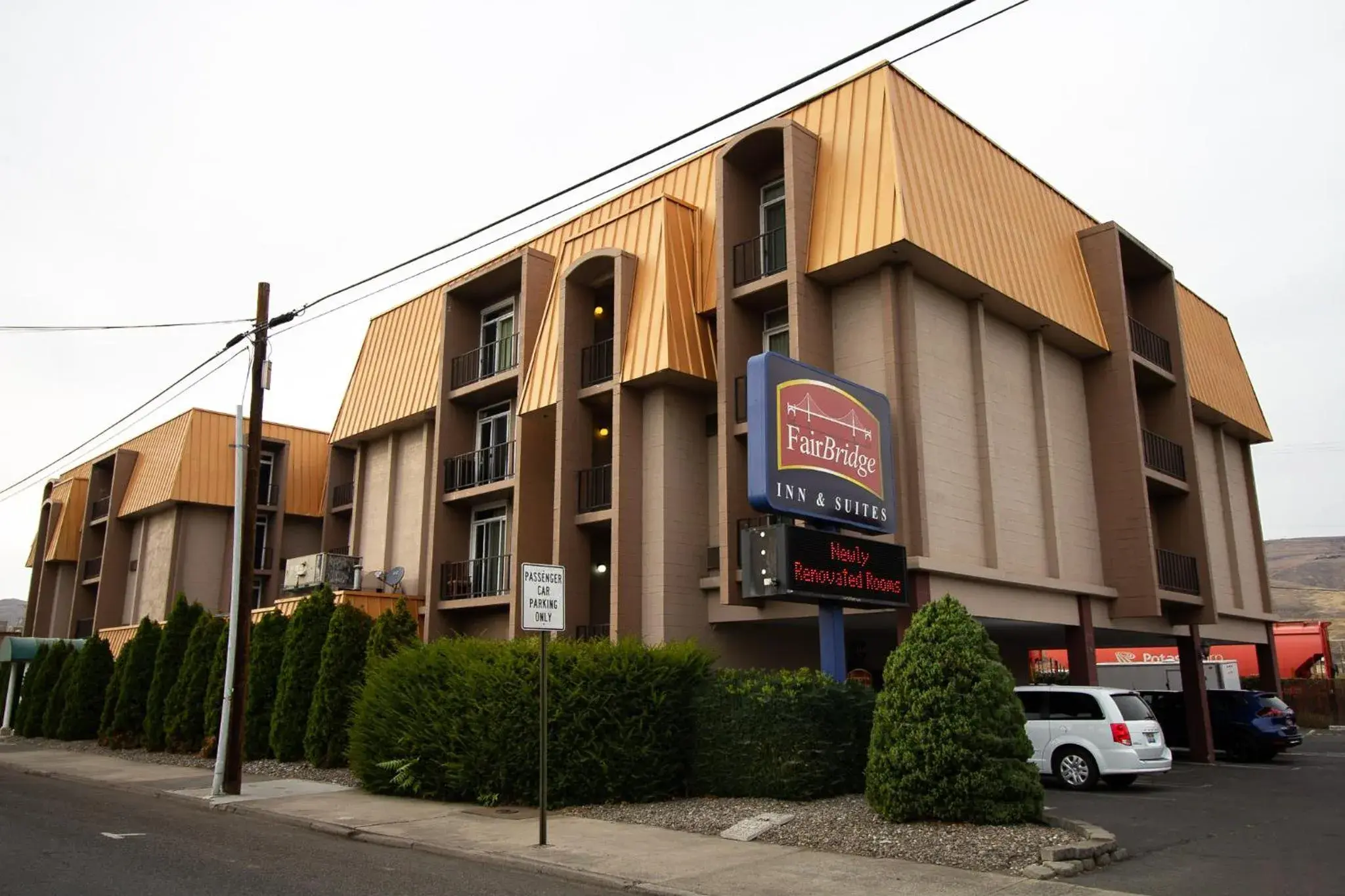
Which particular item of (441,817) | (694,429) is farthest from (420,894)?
(694,429)

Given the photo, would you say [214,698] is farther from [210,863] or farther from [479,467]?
[210,863]

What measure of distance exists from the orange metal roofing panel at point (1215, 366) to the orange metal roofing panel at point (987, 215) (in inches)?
208

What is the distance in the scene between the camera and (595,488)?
72.0ft

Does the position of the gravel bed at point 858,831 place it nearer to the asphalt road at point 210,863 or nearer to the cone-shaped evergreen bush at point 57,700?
the asphalt road at point 210,863

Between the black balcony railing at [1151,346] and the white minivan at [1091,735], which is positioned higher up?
the black balcony railing at [1151,346]

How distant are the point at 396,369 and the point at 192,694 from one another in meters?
10.4

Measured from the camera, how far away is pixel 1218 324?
31.5m

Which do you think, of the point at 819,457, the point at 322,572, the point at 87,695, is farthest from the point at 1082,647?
the point at 87,695

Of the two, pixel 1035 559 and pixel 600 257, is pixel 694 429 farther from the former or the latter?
pixel 1035 559

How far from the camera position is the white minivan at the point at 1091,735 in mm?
16266

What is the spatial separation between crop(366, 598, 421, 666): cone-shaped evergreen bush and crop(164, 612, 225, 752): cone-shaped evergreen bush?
696 cm

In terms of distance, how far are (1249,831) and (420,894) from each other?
10267mm

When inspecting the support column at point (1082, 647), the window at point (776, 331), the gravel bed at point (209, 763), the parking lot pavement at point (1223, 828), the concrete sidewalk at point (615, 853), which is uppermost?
the window at point (776, 331)

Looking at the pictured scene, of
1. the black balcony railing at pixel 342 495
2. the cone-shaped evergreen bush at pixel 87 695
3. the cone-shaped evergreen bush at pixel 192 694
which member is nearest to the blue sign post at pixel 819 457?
the cone-shaped evergreen bush at pixel 192 694
